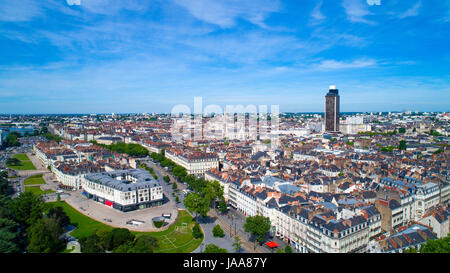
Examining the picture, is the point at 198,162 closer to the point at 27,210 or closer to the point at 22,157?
the point at 27,210

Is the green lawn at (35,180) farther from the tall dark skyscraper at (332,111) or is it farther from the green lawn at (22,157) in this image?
the tall dark skyscraper at (332,111)

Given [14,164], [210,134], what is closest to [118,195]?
[14,164]

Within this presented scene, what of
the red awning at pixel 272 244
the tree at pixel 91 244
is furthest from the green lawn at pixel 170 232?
the red awning at pixel 272 244

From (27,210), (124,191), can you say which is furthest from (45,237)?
(124,191)
